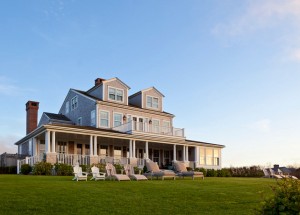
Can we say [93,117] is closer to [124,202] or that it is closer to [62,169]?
[62,169]

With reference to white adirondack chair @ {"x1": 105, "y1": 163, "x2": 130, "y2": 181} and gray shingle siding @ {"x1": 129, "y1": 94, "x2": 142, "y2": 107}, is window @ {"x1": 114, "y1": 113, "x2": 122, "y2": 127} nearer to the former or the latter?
gray shingle siding @ {"x1": 129, "y1": 94, "x2": 142, "y2": 107}

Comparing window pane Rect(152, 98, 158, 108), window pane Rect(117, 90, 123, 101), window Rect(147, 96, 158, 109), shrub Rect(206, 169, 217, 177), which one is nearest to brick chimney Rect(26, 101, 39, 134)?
window pane Rect(117, 90, 123, 101)

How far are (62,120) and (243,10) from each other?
22272 mm

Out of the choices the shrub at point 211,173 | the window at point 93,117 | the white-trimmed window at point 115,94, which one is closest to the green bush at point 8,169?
the window at point 93,117

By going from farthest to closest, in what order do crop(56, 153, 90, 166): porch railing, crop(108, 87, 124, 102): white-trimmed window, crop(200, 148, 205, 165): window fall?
crop(200, 148, 205, 165): window
crop(108, 87, 124, 102): white-trimmed window
crop(56, 153, 90, 166): porch railing

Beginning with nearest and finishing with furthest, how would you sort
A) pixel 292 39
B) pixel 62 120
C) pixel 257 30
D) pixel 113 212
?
pixel 113 212 < pixel 292 39 < pixel 257 30 < pixel 62 120

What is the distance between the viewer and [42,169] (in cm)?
2402

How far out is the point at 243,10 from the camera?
66.5 ft

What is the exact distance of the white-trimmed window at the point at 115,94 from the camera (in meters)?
35.0

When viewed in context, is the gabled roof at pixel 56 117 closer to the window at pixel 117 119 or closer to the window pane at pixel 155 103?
the window at pixel 117 119

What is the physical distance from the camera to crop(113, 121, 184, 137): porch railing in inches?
1251

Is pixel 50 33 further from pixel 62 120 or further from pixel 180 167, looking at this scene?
pixel 62 120

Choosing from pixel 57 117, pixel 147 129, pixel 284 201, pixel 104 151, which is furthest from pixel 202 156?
pixel 284 201

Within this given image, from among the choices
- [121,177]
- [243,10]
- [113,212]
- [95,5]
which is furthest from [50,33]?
[113,212]
